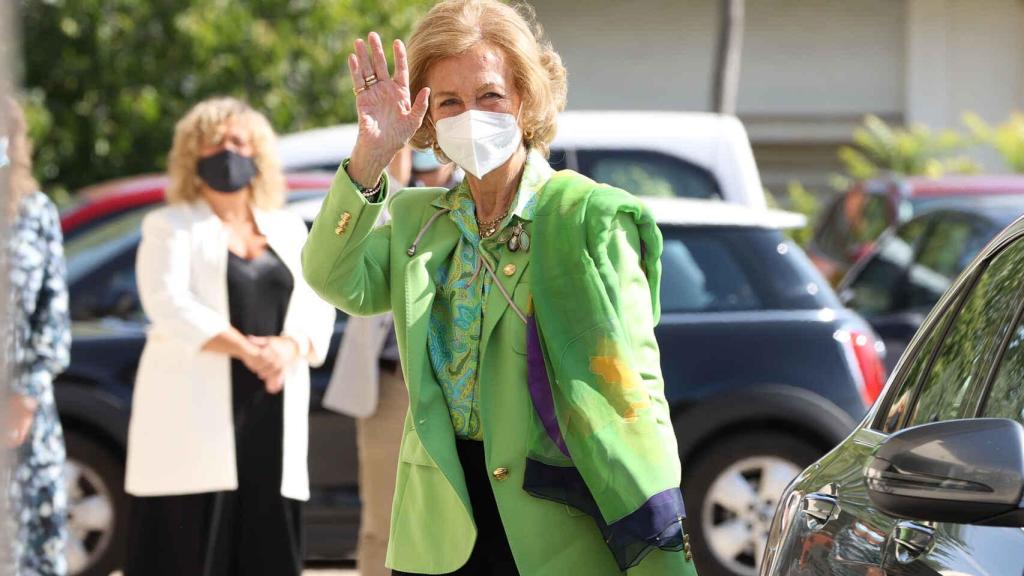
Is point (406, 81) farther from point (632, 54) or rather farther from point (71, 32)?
point (632, 54)

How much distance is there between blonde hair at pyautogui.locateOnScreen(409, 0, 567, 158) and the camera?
3.48 metres

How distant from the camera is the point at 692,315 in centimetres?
743

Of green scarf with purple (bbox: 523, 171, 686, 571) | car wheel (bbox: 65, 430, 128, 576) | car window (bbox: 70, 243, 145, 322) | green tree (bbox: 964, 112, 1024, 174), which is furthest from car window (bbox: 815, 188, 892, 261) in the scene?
green scarf with purple (bbox: 523, 171, 686, 571)

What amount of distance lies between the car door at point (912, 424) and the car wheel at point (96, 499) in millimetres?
4448

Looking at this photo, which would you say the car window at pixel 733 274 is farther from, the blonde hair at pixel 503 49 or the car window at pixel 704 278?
the blonde hair at pixel 503 49

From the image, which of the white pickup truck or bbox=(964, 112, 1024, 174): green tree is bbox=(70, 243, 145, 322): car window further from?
bbox=(964, 112, 1024, 174): green tree

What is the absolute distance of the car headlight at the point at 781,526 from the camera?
338 cm

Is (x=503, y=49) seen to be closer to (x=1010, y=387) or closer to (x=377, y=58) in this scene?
(x=377, y=58)

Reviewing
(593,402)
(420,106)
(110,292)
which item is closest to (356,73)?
(420,106)

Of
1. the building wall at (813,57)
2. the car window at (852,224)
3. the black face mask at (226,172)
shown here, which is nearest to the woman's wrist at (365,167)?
the black face mask at (226,172)

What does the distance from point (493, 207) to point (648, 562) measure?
769mm

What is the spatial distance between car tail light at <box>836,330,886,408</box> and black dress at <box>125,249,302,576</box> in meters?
2.54

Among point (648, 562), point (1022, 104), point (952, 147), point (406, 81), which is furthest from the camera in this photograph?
point (1022, 104)

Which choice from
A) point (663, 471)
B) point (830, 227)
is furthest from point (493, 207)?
point (830, 227)
